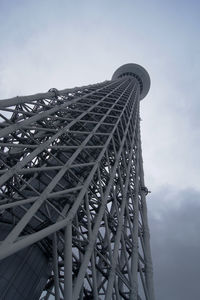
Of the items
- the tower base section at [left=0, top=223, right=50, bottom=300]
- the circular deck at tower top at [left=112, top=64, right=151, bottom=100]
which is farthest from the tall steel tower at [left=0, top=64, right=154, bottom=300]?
the circular deck at tower top at [left=112, top=64, right=151, bottom=100]

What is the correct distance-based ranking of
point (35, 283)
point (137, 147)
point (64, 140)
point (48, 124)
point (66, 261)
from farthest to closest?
point (137, 147) → point (64, 140) → point (48, 124) → point (35, 283) → point (66, 261)

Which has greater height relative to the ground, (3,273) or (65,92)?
(65,92)

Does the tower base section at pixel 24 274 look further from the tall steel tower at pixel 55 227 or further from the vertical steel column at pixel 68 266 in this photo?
the vertical steel column at pixel 68 266

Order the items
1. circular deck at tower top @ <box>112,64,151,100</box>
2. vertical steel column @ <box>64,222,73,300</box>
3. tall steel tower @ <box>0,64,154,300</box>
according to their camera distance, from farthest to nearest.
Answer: circular deck at tower top @ <box>112,64,151,100</box>, tall steel tower @ <box>0,64,154,300</box>, vertical steel column @ <box>64,222,73,300</box>

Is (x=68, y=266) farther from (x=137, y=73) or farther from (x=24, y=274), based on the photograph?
(x=137, y=73)

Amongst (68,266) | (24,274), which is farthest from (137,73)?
(68,266)

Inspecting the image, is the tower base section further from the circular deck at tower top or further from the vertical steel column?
the circular deck at tower top

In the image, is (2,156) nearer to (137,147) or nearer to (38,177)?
(38,177)

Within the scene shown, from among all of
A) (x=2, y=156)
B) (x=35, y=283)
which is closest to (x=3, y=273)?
(x=35, y=283)

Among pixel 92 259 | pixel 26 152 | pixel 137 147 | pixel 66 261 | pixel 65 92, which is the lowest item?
pixel 66 261

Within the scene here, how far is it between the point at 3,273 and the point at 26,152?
308 inches

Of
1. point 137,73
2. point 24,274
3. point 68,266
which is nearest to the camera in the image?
point 68,266

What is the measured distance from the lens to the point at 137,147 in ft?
113

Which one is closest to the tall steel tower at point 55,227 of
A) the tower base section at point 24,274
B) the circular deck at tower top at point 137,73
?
the tower base section at point 24,274
